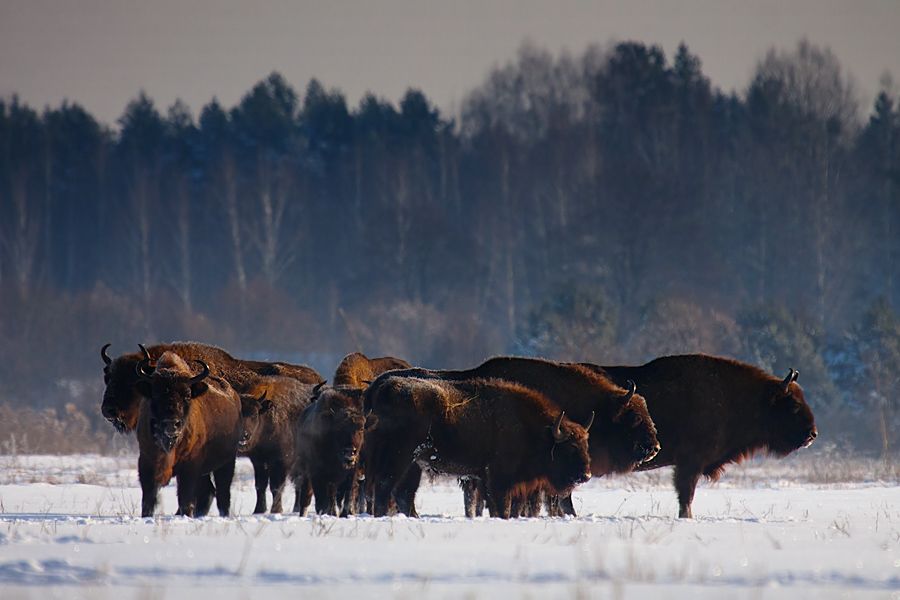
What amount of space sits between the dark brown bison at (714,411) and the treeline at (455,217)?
2819cm

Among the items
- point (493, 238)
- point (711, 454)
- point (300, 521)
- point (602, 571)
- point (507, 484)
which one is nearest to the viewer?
point (602, 571)

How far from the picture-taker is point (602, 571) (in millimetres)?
10422

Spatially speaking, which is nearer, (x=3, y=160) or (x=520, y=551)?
(x=520, y=551)

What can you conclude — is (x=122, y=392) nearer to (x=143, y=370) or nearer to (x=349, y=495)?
(x=143, y=370)

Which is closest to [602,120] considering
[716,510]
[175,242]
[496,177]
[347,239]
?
[496,177]

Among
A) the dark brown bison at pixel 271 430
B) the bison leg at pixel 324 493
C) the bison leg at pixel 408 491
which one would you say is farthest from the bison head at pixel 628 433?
the dark brown bison at pixel 271 430

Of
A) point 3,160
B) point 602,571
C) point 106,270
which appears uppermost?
point 3,160

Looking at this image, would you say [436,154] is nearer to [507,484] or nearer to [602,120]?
[602,120]

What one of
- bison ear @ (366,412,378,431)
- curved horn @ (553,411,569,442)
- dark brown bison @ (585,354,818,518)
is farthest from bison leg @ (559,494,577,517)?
bison ear @ (366,412,378,431)

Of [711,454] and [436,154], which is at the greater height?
[436,154]

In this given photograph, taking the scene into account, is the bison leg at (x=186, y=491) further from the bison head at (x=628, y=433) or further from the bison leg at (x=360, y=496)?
the bison head at (x=628, y=433)

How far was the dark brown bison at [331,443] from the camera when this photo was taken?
15.5 meters

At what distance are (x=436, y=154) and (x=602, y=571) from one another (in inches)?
2812

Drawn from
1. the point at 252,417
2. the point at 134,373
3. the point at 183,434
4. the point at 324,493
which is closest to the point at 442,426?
the point at 324,493
